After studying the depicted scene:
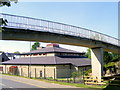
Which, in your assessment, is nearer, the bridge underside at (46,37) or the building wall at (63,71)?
the bridge underside at (46,37)

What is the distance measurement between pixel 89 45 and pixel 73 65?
467 inches

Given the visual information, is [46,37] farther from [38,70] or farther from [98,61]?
[38,70]

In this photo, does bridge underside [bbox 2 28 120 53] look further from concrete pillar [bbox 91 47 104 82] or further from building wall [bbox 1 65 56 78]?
building wall [bbox 1 65 56 78]

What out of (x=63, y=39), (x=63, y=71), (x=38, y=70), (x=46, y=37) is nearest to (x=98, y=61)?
(x=63, y=39)

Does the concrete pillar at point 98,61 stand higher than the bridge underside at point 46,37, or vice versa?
the bridge underside at point 46,37

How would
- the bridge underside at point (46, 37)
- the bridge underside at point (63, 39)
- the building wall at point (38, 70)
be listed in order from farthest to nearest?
the building wall at point (38, 70) < the bridge underside at point (63, 39) < the bridge underside at point (46, 37)

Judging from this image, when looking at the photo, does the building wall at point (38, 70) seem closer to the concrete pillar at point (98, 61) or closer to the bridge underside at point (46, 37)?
the concrete pillar at point (98, 61)

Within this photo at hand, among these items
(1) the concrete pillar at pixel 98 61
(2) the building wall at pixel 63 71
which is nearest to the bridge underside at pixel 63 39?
(1) the concrete pillar at pixel 98 61

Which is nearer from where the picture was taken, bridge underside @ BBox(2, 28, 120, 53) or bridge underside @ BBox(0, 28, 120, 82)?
bridge underside @ BBox(2, 28, 120, 53)

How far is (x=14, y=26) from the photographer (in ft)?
61.2

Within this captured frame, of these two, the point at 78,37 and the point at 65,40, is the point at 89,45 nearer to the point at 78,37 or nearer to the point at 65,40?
the point at 78,37

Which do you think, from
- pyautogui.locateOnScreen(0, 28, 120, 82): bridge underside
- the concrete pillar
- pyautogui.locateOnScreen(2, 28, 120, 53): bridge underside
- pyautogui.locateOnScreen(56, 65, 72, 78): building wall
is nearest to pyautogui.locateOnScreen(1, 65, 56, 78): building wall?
pyautogui.locateOnScreen(56, 65, 72, 78): building wall

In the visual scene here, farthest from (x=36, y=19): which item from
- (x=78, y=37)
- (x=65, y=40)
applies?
(x=78, y=37)

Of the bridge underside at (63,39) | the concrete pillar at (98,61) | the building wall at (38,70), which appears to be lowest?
the building wall at (38,70)
